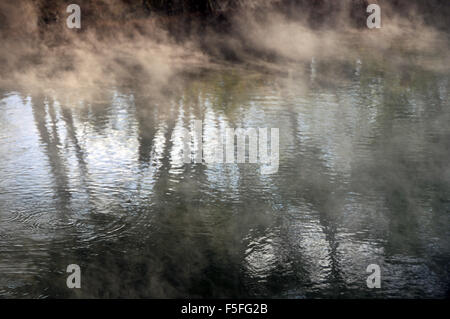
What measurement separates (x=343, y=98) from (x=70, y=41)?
6.67 metres

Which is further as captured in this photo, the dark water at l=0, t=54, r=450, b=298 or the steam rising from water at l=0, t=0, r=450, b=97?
the steam rising from water at l=0, t=0, r=450, b=97

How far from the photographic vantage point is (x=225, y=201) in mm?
4535

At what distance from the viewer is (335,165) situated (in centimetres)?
531

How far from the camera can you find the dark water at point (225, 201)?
3375 mm

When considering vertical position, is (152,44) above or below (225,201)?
above

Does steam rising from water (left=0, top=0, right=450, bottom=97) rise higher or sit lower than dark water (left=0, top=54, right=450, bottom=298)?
higher

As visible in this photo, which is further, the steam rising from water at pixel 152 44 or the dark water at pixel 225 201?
the steam rising from water at pixel 152 44

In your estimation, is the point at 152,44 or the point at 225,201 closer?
the point at 225,201

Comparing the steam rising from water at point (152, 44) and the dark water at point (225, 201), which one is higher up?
the steam rising from water at point (152, 44)

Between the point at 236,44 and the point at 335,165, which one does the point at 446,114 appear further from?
the point at 236,44

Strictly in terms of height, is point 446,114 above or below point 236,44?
below

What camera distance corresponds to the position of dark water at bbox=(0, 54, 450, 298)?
3.38 m
